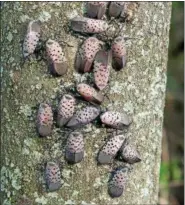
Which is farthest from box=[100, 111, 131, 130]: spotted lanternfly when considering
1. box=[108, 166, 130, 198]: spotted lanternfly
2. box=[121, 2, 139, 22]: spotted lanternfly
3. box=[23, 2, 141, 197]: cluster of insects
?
box=[121, 2, 139, 22]: spotted lanternfly

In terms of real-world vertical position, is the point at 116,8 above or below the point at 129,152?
above

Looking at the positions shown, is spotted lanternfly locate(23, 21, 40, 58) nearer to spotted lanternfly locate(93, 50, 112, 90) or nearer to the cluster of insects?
the cluster of insects

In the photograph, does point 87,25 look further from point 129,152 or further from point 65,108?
point 129,152

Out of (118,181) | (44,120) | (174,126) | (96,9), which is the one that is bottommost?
(174,126)

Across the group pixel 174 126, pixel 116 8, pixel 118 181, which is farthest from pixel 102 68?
pixel 174 126

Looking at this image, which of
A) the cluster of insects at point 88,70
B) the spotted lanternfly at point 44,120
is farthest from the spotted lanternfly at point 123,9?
the spotted lanternfly at point 44,120

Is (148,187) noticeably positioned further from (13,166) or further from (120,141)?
(13,166)

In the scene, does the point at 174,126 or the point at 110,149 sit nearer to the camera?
the point at 110,149

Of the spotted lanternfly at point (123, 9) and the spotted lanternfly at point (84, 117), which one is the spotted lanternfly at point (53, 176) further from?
the spotted lanternfly at point (123, 9)
